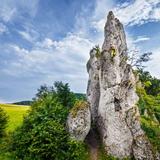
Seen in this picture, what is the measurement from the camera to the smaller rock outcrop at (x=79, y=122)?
41.1 meters

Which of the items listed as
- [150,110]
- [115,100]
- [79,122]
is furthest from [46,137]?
[150,110]

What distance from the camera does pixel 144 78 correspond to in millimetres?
87812

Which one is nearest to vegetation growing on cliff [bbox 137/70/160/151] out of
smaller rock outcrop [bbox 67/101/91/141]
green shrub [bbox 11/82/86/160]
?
smaller rock outcrop [bbox 67/101/91/141]

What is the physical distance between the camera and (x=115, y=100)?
4425 centimetres

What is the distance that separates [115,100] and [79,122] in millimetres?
6461

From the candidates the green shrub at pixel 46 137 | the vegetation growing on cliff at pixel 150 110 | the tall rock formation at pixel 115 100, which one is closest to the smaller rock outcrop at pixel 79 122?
the green shrub at pixel 46 137

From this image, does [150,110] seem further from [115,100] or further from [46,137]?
[46,137]

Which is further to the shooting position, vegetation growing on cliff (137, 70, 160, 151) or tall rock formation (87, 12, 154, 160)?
vegetation growing on cliff (137, 70, 160, 151)

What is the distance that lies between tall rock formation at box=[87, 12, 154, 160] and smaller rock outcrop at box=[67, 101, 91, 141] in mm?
3672

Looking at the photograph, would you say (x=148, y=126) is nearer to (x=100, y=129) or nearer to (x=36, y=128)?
(x=100, y=129)

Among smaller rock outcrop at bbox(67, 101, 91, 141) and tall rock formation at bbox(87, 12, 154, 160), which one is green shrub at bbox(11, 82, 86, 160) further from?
tall rock formation at bbox(87, 12, 154, 160)

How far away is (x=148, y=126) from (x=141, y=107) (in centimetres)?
1356

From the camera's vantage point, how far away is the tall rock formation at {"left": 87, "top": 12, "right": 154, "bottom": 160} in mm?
42281

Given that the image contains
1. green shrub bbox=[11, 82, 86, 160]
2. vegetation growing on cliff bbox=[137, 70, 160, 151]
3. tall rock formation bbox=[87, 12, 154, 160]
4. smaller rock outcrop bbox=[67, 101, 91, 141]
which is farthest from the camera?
vegetation growing on cliff bbox=[137, 70, 160, 151]
